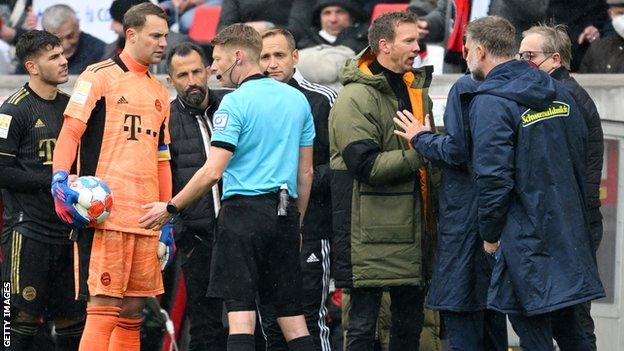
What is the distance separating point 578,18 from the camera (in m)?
12.1

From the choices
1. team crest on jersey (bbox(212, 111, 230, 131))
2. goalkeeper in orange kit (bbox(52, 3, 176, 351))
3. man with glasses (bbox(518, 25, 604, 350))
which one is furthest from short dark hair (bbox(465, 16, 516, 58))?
goalkeeper in orange kit (bbox(52, 3, 176, 351))

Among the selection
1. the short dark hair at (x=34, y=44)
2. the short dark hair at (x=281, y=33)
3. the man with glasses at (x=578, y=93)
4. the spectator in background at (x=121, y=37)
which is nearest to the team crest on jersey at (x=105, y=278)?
the short dark hair at (x=34, y=44)

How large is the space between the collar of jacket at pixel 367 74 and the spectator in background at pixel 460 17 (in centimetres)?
205

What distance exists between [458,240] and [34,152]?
10.00 feet

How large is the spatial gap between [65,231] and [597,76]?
3886mm

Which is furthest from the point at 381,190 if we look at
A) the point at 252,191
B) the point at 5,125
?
the point at 5,125

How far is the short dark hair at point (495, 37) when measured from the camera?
8.69 m

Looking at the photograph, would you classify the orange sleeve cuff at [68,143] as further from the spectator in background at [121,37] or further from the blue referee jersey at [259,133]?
the spectator in background at [121,37]

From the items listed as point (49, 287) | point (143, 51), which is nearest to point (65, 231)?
point (49, 287)

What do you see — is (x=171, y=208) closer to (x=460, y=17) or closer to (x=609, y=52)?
(x=460, y=17)

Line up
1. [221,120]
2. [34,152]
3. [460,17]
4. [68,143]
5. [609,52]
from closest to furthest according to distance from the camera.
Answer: [221,120], [68,143], [34,152], [609,52], [460,17]

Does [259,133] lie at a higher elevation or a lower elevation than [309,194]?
higher

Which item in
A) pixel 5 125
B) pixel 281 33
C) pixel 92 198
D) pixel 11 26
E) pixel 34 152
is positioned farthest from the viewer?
pixel 11 26

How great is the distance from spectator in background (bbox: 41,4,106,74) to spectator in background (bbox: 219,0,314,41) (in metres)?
1.30
